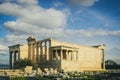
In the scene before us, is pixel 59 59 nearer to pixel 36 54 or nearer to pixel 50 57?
pixel 50 57

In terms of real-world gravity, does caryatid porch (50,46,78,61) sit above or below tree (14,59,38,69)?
above

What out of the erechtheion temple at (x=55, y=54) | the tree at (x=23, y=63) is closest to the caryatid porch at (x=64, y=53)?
the erechtheion temple at (x=55, y=54)

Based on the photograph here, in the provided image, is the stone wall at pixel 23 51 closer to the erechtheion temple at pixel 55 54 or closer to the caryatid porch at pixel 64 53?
the erechtheion temple at pixel 55 54

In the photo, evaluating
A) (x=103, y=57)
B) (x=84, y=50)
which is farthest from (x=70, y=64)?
(x=103, y=57)

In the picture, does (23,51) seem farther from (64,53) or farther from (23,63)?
(64,53)

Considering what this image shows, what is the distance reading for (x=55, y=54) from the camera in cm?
6619

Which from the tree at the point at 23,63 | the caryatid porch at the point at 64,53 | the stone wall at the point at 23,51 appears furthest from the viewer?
the stone wall at the point at 23,51

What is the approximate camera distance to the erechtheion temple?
207 ft

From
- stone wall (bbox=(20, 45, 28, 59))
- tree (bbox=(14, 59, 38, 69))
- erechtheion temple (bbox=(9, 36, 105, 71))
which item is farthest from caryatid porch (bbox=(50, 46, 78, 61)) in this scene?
stone wall (bbox=(20, 45, 28, 59))

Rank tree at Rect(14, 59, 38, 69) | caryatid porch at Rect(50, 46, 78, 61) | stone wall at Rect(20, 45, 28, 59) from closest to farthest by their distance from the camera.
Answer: tree at Rect(14, 59, 38, 69) < caryatid porch at Rect(50, 46, 78, 61) < stone wall at Rect(20, 45, 28, 59)

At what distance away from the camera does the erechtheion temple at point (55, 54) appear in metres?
63.1

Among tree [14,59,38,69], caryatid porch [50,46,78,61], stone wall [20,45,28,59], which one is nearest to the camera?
tree [14,59,38,69]

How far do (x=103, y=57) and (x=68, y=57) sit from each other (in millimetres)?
16729

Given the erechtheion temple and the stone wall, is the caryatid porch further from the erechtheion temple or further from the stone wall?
the stone wall
